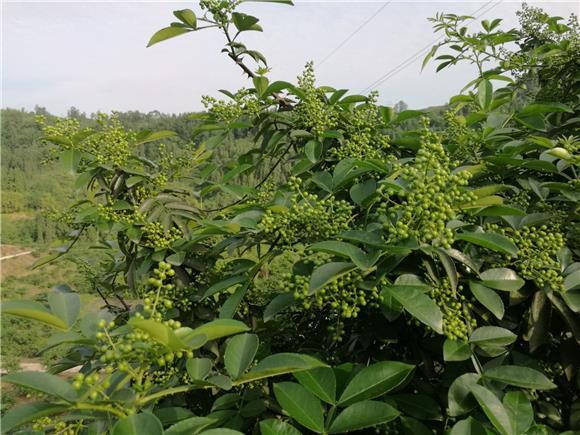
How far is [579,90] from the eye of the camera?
2.04 m

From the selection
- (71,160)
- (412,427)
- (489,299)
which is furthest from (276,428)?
(71,160)

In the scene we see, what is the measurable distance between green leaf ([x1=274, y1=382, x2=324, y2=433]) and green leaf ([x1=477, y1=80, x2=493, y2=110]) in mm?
1371

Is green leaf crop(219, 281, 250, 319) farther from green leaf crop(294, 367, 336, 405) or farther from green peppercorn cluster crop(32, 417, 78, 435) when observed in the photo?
green peppercorn cluster crop(32, 417, 78, 435)

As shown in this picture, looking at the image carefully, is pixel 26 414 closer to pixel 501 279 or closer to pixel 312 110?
pixel 501 279

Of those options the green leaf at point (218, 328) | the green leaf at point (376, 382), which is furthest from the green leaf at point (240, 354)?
the green leaf at point (376, 382)

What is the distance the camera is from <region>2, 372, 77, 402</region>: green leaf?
780 mm

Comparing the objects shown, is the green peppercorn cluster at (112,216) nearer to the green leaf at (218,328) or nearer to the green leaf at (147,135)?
the green leaf at (147,135)

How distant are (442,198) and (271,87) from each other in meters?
0.98

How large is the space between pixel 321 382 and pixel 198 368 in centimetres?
26

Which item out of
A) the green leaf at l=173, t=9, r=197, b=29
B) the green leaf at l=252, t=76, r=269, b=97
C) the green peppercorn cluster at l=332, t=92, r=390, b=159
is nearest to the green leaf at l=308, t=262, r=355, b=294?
the green peppercorn cluster at l=332, t=92, r=390, b=159

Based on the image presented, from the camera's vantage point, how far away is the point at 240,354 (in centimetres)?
102

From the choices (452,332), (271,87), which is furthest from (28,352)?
(452,332)

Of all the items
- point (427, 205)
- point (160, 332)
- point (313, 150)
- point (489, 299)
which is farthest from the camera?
point (313, 150)

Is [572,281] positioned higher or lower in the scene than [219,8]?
lower
